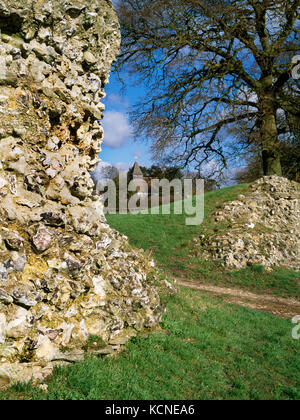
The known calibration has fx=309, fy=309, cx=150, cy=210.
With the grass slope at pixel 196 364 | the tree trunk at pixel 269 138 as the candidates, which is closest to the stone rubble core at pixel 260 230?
the tree trunk at pixel 269 138

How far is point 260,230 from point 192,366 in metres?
11.2

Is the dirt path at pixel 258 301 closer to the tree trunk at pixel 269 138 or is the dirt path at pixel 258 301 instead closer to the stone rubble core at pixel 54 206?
the stone rubble core at pixel 54 206

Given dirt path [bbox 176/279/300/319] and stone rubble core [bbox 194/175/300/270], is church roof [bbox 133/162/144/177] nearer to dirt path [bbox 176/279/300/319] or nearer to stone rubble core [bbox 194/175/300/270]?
stone rubble core [bbox 194/175/300/270]

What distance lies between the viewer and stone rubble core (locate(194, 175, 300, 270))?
13070 mm

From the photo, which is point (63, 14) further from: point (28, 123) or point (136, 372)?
point (136, 372)

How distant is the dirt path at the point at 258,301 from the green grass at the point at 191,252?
534 millimetres

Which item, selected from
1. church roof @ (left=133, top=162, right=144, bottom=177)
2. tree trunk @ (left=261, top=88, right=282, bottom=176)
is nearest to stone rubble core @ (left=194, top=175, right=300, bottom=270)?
tree trunk @ (left=261, top=88, right=282, bottom=176)

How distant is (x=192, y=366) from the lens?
14.7 ft

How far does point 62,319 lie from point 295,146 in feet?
56.0

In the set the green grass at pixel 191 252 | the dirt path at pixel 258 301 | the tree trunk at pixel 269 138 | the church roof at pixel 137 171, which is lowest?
the dirt path at pixel 258 301

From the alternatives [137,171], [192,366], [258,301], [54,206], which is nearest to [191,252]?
[258,301]

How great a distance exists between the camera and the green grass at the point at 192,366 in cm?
346

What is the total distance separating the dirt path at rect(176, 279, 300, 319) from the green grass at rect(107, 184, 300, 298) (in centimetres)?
53
